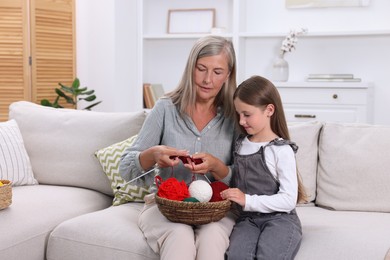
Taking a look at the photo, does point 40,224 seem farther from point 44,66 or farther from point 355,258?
point 44,66

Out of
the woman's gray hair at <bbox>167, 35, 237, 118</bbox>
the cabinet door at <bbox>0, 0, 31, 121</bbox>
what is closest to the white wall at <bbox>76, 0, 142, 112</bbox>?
the cabinet door at <bbox>0, 0, 31, 121</bbox>

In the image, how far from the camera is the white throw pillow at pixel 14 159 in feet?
9.48

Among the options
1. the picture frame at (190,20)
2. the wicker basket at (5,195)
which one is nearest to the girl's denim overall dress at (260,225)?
the wicker basket at (5,195)

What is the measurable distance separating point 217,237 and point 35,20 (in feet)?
10.6

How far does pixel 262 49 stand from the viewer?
5055mm

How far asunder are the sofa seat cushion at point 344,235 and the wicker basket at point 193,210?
1.03ft

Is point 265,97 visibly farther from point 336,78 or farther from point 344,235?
point 336,78

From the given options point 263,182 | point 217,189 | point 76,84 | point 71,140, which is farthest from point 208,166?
point 76,84

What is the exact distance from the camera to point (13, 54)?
4691mm

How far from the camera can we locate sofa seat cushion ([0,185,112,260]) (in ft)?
7.57

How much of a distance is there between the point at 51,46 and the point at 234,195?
321 cm

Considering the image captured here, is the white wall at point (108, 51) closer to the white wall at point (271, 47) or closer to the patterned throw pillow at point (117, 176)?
the white wall at point (271, 47)

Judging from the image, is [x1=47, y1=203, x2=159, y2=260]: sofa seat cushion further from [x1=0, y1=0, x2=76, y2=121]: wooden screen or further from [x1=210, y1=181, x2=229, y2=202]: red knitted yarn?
[x1=0, y1=0, x2=76, y2=121]: wooden screen

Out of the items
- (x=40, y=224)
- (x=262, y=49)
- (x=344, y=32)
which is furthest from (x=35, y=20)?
(x=40, y=224)
